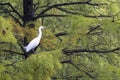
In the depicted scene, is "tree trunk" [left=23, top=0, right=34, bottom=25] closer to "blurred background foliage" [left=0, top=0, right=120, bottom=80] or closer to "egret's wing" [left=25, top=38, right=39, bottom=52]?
"blurred background foliage" [left=0, top=0, right=120, bottom=80]

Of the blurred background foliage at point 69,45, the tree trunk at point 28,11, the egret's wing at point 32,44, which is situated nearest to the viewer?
the blurred background foliage at point 69,45

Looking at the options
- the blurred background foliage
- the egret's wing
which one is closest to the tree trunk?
the blurred background foliage

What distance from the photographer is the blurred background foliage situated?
4.48 metres

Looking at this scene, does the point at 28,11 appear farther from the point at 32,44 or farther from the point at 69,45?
the point at 32,44

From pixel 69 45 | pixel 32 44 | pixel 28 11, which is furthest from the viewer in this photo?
pixel 28 11

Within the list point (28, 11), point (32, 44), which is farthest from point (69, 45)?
point (28, 11)

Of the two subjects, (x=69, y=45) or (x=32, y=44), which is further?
(x=69, y=45)

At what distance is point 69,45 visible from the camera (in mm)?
5660

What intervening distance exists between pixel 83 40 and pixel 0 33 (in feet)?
4.35

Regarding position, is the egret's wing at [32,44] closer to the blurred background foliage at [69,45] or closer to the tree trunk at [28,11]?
the blurred background foliage at [69,45]

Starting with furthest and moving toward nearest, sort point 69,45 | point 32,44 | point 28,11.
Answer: point 28,11
point 69,45
point 32,44

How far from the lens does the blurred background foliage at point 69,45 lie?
4.48m

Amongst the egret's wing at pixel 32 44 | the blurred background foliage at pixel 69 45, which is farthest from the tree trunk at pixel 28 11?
the egret's wing at pixel 32 44

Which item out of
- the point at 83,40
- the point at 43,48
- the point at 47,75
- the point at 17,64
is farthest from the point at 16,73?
the point at 43,48
